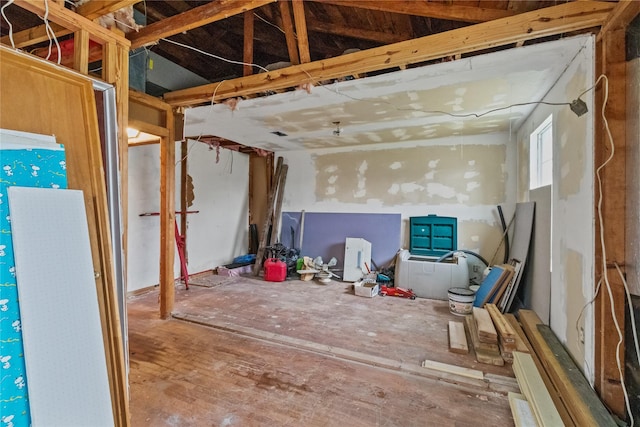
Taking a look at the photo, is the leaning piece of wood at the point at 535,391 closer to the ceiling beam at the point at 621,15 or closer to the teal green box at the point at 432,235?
the ceiling beam at the point at 621,15

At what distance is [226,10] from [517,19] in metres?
1.91

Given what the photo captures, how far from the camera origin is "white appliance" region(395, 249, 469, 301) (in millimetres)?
4023

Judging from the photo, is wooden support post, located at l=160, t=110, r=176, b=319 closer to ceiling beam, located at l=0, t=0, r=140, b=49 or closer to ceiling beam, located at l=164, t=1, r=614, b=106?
ceiling beam, located at l=164, t=1, r=614, b=106

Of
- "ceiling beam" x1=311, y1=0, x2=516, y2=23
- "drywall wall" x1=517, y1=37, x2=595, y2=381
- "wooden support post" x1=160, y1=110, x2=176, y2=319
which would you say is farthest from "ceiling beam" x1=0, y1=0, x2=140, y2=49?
"drywall wall" x1=517, y1=37, x2=595, y2=381

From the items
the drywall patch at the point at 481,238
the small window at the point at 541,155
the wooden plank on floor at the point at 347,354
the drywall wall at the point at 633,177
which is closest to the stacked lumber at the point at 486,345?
the wooden plank on floor at the point at 347,354

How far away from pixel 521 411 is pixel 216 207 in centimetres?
528

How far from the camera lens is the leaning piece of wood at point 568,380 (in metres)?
1.54

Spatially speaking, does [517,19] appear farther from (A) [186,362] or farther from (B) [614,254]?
(A) [186,362]

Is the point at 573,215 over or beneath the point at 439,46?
beneath

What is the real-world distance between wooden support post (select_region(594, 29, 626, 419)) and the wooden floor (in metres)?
0.55

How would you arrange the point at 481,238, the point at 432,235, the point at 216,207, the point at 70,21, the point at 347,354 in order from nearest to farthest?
the point at 70,21 → the point at 347,354 → the point at 481,238 → the point at 432,235 → the point at 216,207

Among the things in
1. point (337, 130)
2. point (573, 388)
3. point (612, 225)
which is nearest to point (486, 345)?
point (573, 388)

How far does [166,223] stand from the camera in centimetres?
326

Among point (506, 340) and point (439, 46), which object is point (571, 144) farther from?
point (506, 340)
